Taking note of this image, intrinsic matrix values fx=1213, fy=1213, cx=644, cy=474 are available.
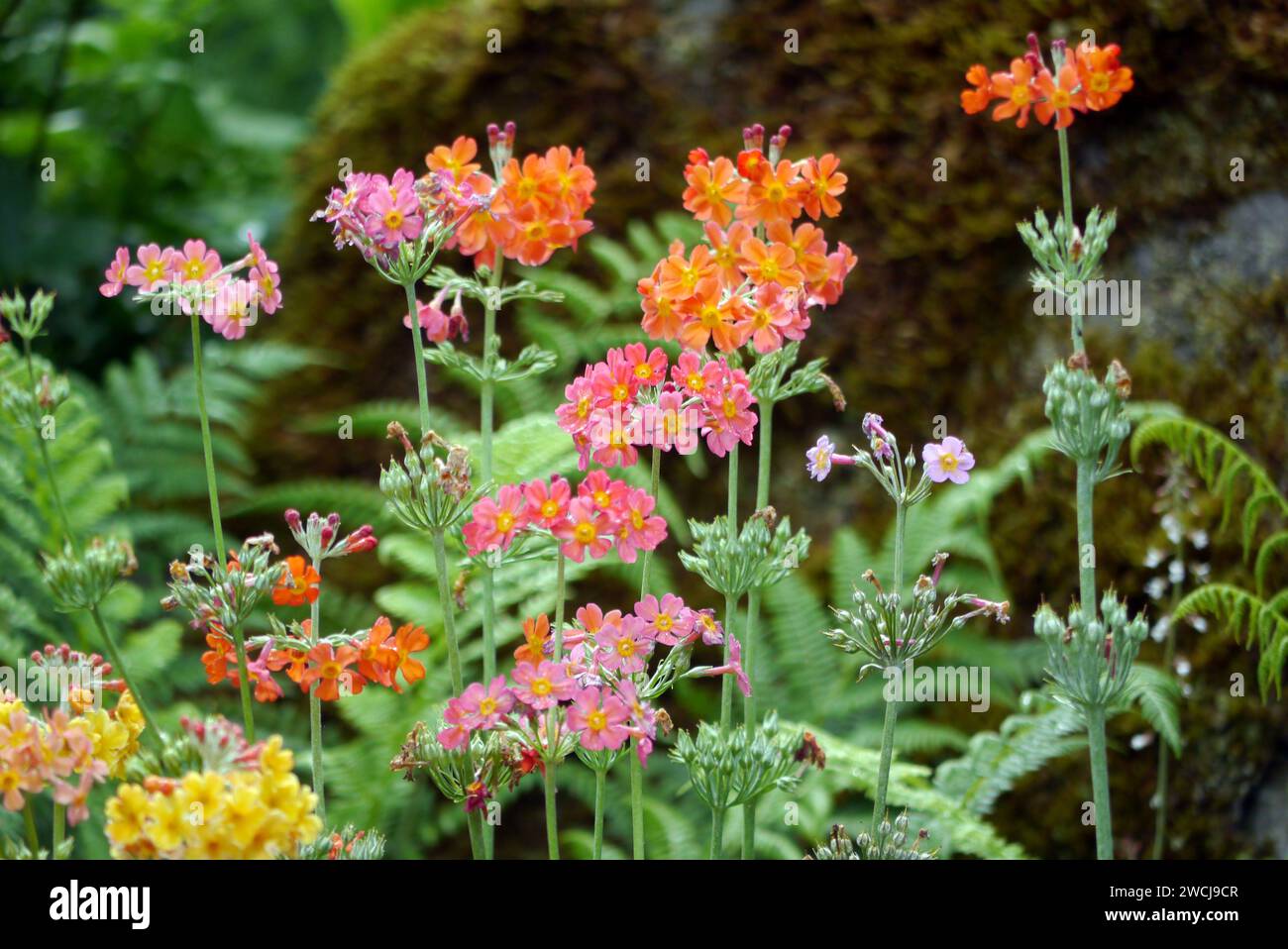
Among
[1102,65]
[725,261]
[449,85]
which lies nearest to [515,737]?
[725,261]

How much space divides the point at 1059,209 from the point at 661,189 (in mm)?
1203

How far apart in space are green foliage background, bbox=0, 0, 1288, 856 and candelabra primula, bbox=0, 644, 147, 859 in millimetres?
936

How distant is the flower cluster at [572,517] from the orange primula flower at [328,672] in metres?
0.22

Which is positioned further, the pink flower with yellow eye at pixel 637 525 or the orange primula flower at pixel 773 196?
the orange primula flower at pixel 773 196

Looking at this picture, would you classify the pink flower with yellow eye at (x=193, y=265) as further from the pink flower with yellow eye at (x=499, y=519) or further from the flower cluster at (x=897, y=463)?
the flower cluster at (x=897, y=463)

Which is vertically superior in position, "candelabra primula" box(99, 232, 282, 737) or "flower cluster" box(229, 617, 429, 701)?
"candelabra primula" box(99, 232, 282, 737)

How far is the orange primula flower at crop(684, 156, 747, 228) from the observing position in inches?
61.6

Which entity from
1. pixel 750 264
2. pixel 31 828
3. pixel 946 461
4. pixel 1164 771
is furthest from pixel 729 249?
pixel 1164 771


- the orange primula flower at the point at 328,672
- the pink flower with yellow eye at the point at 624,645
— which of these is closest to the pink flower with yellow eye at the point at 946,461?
the pink flower with yellow eye at the point at 624,645

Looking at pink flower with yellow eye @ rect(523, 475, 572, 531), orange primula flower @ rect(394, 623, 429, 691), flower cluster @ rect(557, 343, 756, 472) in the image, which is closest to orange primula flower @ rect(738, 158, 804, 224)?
flower cluster @ rect(557, 343, 756, 472)

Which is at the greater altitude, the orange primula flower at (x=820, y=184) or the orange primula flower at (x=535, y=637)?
the orange primula flower at (x=820, y=184)

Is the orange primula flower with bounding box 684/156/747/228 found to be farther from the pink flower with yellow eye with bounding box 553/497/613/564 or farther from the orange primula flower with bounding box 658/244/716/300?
the pink flower with yellow eye with bounding box 553/497/613/564

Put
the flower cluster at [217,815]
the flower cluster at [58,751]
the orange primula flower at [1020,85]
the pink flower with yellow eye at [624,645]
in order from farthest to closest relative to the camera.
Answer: the orange primula flower at [1020,85]
the pink flower with yellow eye at [624,645]
the flower cluster at [58,751]
the flower cluster at [217,815]

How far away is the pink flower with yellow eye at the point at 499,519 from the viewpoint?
140 cm
